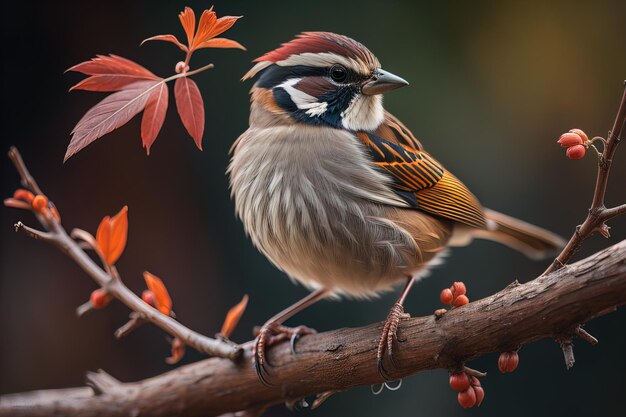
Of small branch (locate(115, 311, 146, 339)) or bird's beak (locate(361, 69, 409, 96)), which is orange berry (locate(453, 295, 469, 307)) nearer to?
bird's beak (locate(361, 69, 409, 96))

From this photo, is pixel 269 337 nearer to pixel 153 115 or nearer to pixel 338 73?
pixel 338 73

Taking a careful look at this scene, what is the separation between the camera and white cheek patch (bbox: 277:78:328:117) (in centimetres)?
241

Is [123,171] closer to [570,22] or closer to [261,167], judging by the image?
[261,167]

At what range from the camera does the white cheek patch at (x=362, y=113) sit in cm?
243

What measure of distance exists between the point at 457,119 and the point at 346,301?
3.62 feet

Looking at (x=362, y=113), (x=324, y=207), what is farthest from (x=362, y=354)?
(x=362, y=113)

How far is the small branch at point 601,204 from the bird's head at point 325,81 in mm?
698

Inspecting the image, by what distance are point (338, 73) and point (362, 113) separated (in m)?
0.20

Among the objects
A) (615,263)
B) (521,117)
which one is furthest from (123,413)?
(521,117)

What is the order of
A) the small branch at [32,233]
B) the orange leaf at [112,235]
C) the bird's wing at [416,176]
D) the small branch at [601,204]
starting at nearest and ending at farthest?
1. the small branch at [601,204]
2. the small branch at [32,233]
3. the orange leaf at [112,235]
4. the bird's wing at [416,176]

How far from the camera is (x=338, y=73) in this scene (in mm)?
2340

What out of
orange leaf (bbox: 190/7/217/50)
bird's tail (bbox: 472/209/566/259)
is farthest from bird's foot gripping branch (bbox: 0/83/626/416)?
bird's tail (bbox: 472/209/566/259)

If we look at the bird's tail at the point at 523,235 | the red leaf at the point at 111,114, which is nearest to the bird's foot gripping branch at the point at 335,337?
the red leaf at the point at 111,114

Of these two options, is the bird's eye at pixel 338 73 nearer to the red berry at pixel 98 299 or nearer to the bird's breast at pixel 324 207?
the bird's breast at pixel 324 207
